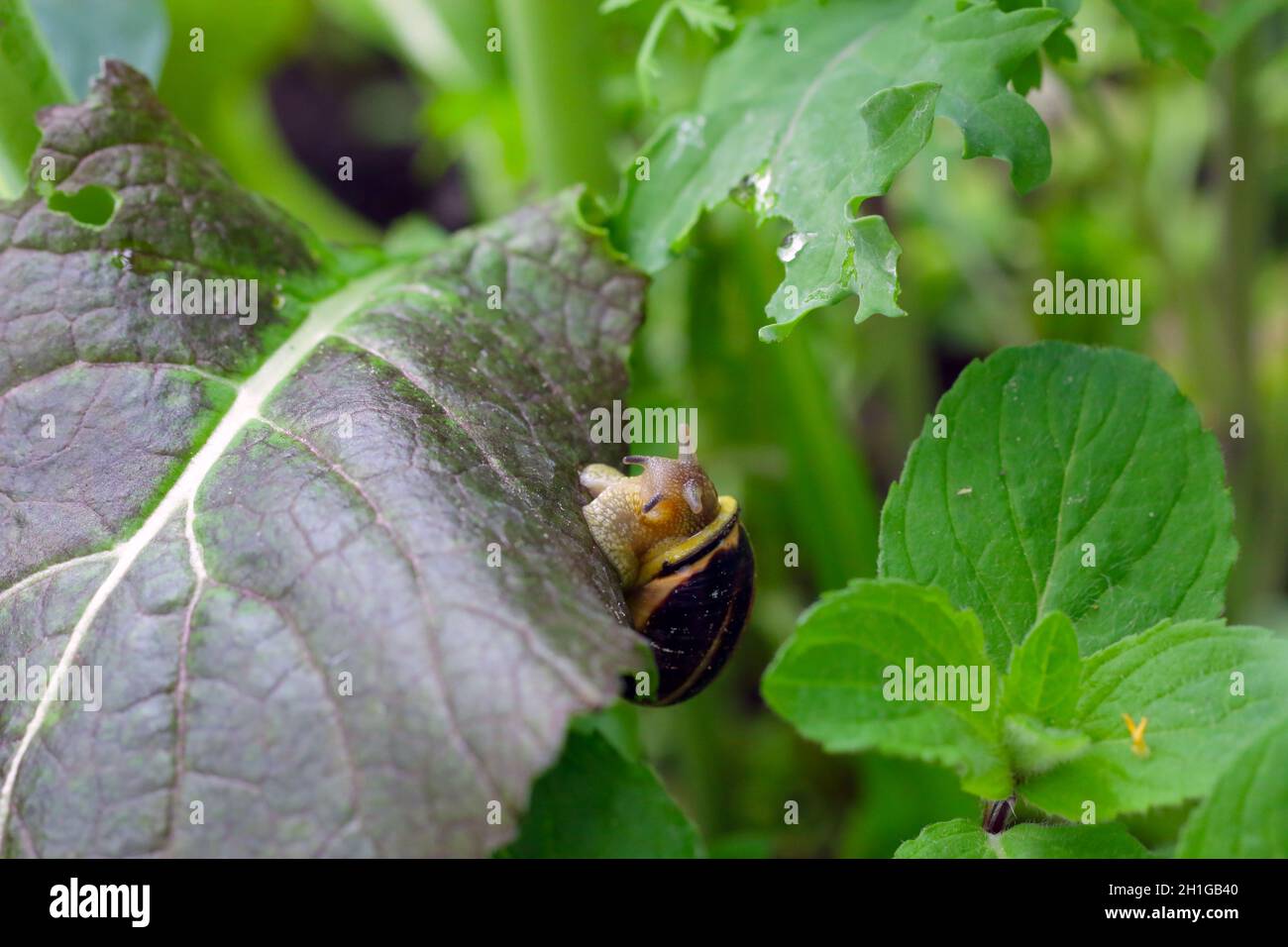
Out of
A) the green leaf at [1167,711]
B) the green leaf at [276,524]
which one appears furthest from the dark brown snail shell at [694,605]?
the green leaf at [1167,711]

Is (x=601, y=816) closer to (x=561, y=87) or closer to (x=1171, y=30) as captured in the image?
(x=561, y=87)

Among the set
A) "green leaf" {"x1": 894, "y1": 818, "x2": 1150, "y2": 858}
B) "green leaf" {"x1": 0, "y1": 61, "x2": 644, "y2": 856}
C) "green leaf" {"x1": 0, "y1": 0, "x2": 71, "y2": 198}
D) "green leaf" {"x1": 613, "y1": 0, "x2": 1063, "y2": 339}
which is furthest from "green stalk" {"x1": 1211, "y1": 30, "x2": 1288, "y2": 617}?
"green leaf" {"x1": 0, "y1": 0, "x2": 71, "y2": 198}

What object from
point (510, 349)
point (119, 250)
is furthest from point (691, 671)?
point (119, 250)

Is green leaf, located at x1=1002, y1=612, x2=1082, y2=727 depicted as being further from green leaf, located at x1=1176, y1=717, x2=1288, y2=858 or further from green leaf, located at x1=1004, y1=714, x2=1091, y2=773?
green leaf, located at x1=1176, y1=717, x2=1288, y2=858

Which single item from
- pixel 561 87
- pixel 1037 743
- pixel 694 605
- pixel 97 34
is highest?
pixel 97 34

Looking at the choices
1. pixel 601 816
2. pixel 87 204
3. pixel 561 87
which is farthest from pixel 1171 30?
pixel 87 204
